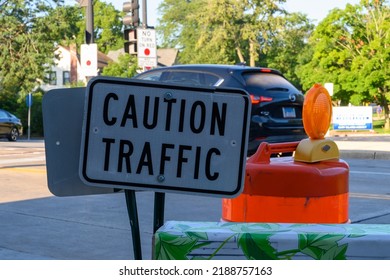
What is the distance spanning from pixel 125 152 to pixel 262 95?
332 inches

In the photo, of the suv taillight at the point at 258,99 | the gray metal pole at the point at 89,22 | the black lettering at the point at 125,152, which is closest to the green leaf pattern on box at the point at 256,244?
the black lettering at the point at 125,152

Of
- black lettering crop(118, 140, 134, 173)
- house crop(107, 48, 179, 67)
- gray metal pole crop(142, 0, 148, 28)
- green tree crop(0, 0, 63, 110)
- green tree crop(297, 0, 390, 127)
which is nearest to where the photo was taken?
black lettering crop(118, 140, 134, 173)

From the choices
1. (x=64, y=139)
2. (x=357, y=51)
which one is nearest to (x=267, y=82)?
(x=64, y=139)

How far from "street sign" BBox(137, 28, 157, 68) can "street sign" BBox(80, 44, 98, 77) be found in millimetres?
2574

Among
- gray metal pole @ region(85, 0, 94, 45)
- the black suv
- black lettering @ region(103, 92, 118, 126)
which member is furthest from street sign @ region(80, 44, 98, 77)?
black lettering @ region(103, 92, 118, 126)

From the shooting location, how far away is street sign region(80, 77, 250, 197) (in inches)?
111

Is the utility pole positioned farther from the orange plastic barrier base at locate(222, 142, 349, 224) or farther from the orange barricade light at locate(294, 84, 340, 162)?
the orange plastic barrier base at locate(222, 142, 349, 224)

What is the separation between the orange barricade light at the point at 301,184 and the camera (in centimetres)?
443

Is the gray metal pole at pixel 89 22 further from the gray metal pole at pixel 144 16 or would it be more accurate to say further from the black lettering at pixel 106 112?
the black lettering at pixel 106 112

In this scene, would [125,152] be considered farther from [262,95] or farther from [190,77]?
[190,77]

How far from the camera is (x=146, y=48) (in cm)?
2050
